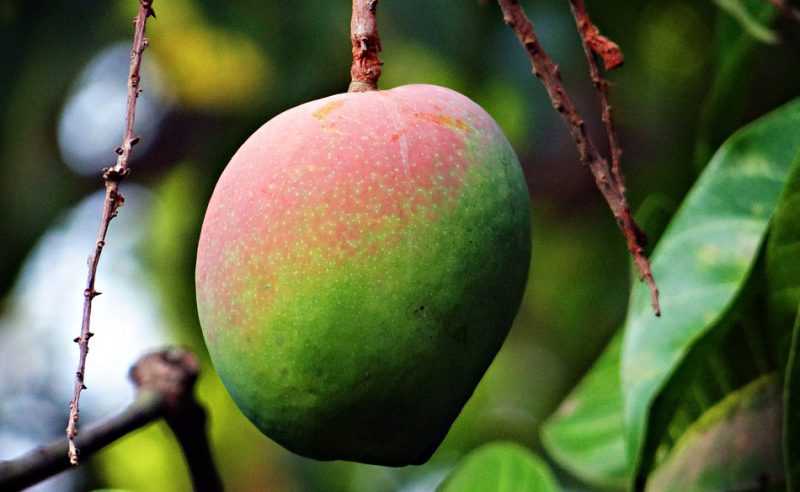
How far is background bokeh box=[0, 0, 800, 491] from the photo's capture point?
1732 millimetres

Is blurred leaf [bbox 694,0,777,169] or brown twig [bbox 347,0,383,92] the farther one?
blurred leaf [bbox 694,0,777,169]

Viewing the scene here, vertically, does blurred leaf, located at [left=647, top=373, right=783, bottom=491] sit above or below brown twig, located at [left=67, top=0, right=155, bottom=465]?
below

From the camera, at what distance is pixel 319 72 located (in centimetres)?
173

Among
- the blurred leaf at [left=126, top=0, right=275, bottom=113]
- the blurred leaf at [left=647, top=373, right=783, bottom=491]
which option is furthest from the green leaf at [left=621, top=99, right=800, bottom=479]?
the blurred leaf at [left=126, top=0, right=275, bottom=113]

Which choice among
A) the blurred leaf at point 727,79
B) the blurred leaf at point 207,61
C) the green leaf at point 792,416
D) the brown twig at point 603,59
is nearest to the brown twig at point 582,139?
the brown twig at point 603,59

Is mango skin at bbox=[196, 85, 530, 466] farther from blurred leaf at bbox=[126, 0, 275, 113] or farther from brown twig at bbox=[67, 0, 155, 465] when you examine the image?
blurred leaf at bbox=[126, 0, 275, 113]

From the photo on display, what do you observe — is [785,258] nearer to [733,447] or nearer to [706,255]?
[706,255]

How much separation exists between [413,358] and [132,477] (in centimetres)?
185

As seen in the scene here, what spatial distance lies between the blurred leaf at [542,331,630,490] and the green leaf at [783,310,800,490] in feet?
1.14

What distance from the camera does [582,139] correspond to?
660 millimetres

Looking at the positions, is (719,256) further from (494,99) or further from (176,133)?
(176,133)

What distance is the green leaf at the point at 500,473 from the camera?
1.06 metres

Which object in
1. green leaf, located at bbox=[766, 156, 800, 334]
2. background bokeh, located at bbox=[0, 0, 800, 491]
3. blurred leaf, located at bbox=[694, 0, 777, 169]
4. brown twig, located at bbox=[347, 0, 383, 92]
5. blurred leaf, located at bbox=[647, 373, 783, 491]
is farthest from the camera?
background bokeh, located at bbox=[0, 0, 800, 491]

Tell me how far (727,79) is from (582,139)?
535mm
